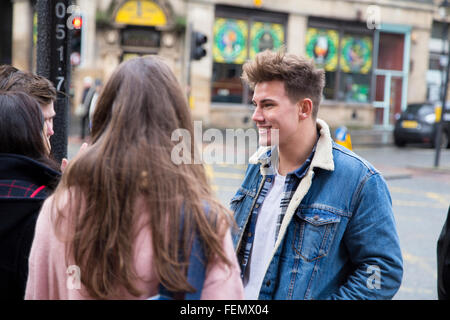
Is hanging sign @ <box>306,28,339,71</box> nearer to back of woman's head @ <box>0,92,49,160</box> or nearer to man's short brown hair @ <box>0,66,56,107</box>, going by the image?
man's short brown hair @ <box>0,66,56,107</box>

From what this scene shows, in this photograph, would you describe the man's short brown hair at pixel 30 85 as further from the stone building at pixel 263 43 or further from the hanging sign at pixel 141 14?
the hanging sign at pixel 141 14

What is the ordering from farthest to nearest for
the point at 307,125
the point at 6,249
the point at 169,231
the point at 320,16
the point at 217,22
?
the point at 320,16, the point at 217,22, the point at 307,125, the point at 6,249, the point at 169,231

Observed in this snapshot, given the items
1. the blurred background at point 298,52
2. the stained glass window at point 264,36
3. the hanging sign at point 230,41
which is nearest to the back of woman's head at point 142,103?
the blurred background at point 298,52

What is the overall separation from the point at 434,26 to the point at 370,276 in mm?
25952

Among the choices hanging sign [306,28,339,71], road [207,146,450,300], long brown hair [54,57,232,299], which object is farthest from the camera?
hanging sign [306,28,339,71]

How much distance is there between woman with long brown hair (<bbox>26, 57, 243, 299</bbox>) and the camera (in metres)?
1.49

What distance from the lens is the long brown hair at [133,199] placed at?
1485mm

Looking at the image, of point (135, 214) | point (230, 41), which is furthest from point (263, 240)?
point (230, 41)

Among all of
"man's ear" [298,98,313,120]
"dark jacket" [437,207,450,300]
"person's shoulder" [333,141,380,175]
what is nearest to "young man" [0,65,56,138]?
"man's ear" [298,98,313,120]

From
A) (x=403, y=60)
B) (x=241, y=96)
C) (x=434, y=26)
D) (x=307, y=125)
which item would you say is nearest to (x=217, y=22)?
(x=241, y=96)
